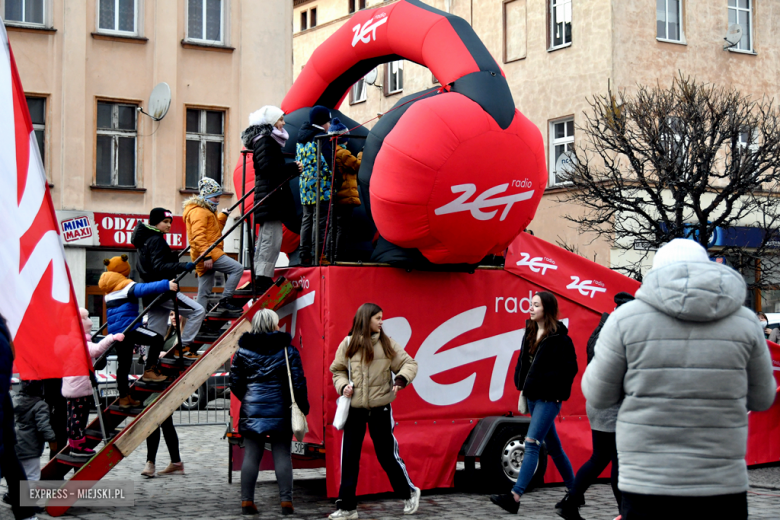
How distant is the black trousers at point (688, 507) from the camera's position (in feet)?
12.7

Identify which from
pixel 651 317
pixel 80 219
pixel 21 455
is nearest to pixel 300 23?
pixel 80 219

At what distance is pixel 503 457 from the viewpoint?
29.9 ft

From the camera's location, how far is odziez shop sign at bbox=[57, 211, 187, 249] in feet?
72.1

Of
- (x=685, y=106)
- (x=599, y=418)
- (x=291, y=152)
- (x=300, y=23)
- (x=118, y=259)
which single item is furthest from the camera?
(x=300, y=23)

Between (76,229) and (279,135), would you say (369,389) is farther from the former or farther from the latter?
(76,229)

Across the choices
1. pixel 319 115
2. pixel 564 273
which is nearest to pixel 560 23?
pixel 564 273

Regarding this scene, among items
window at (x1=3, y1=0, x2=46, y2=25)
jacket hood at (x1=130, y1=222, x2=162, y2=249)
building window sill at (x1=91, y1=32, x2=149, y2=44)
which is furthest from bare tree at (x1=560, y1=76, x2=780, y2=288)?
jacket hood at (x1=130, y1=222, x2=162, y2=249)

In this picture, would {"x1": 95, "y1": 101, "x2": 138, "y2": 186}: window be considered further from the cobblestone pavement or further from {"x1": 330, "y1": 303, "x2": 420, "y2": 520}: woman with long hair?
{"x1": 330, "y1": 303, "x2": 420, "y2": 520}: woman with long hair

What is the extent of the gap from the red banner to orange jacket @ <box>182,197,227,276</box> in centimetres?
299

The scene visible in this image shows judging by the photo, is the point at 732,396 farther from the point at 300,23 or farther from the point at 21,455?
the point at 300,23

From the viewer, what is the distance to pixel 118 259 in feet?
32.8

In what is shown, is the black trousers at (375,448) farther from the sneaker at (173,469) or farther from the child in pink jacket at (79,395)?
the sneaker at (173,469)

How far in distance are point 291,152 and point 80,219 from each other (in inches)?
500

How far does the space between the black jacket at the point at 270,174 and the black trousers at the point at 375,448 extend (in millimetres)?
2448
